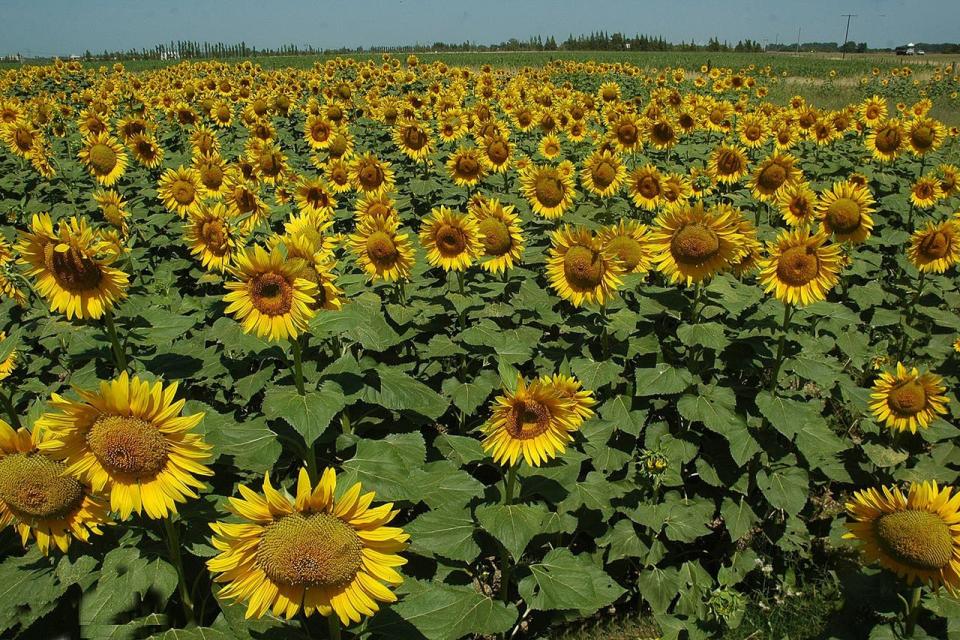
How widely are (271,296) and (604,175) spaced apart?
16.2 ft

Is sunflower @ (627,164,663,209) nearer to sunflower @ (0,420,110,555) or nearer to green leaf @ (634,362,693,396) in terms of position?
green leaf @ (634,362,693,396)

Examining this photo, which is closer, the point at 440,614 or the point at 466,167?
the point at 440,614

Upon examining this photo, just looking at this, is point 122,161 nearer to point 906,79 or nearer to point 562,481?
point 562,481

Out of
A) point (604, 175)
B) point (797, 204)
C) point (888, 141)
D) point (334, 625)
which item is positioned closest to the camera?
point (334, 625)

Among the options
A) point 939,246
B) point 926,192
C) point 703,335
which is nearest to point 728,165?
point 926,192

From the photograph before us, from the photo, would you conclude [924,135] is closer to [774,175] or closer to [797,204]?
[774,175]

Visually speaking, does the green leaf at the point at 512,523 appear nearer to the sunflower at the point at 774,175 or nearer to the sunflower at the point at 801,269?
the sunflower at the point at 801,269

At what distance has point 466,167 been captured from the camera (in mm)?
A: 6758

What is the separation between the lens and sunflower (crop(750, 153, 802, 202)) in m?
6.06

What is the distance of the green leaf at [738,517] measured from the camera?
11.9ft

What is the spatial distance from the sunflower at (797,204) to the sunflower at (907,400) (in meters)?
1.79

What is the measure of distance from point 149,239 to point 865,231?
692 cm

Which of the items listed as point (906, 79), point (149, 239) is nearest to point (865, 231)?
point (149, 239)

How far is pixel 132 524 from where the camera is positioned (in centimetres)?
240
